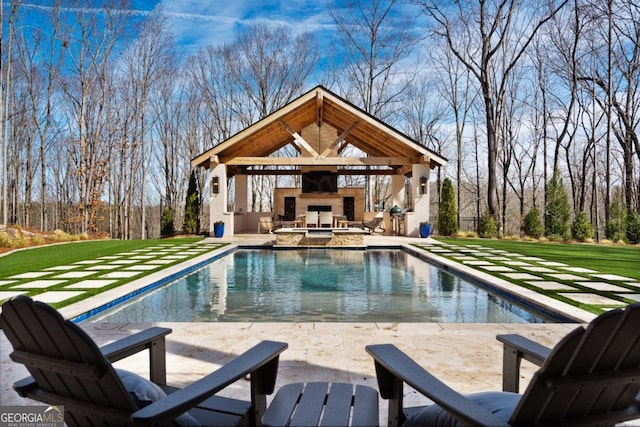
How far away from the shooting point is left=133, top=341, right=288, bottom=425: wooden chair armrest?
4.33ft

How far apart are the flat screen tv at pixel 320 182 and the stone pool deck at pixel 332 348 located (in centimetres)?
1516

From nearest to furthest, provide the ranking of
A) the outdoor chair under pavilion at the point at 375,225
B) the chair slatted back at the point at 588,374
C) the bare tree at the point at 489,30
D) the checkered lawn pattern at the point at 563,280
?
the chair slatted back at the point at 588,374 < the checkered lawn pattern at the point at 563,280 < the outdoor chair under pavilion at the point at 375,225 < the bare tree at the point at 489,30

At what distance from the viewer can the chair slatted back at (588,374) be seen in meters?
1.25

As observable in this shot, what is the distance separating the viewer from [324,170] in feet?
63.3

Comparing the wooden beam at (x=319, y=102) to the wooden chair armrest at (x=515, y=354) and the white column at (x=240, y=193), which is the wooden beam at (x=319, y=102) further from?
the wooden chair armrest at (x=515, y=354)

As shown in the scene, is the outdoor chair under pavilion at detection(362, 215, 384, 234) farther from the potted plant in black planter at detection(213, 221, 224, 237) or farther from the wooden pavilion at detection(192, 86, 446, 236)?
the potted plant in black planter at detection(213, 221, 224, 237)

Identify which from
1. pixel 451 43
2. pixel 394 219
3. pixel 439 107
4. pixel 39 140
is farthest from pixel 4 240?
pixel 439 107

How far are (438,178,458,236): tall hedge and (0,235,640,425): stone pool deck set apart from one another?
1270 centimetres

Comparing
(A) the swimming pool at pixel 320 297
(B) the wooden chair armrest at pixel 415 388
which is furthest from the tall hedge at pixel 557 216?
(B) the wooden chair armrest at pixel 415 388

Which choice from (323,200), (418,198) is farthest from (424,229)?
(323,200)

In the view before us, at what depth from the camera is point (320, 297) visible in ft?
19.6

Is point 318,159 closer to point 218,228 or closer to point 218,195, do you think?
point 218,195

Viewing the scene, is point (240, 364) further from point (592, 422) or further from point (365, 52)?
point (365, 52)

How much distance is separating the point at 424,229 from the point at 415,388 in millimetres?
14027
